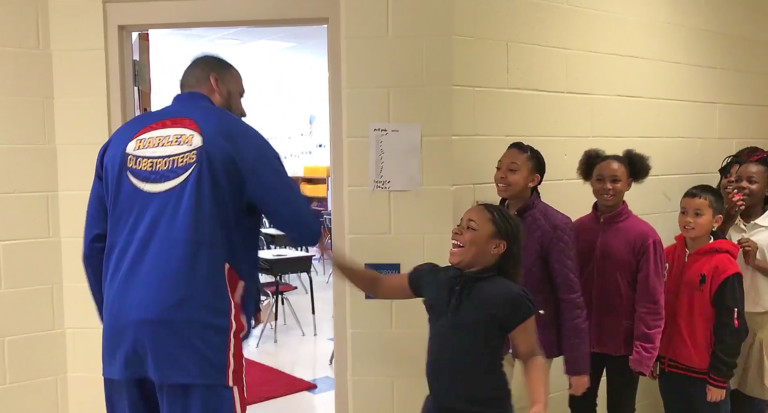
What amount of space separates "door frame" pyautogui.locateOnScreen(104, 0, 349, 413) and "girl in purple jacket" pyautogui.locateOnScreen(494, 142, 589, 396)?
65 centimetres

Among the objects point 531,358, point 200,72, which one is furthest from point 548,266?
point 200,72

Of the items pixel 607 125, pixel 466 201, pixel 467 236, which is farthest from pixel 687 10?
pixel 467 236

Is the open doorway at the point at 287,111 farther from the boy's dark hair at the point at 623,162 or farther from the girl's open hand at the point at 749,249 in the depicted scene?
the girl's open hand at the point at 749,249

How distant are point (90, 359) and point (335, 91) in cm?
152

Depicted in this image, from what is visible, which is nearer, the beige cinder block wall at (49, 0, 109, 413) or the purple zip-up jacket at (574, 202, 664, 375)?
the purple zip-up jacket at (574, 202, 664, 375)

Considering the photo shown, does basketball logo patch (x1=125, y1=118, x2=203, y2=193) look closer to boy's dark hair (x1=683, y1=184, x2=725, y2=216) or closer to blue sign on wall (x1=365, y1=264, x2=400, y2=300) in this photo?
blue sign on wall (x1=365, y1=264, x2=400, y2=300)

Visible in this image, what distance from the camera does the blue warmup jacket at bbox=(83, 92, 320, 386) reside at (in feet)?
5.06

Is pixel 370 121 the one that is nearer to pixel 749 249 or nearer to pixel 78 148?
pixel 78 148

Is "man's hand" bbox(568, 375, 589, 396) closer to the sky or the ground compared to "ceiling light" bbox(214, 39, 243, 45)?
closer to the ground

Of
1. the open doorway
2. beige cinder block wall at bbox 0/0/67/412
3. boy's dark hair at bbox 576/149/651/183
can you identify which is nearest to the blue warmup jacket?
the open doorway

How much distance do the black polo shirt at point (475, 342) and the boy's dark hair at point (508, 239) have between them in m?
0.05

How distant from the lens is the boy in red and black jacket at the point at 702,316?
2.29 metres

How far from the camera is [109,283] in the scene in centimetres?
163

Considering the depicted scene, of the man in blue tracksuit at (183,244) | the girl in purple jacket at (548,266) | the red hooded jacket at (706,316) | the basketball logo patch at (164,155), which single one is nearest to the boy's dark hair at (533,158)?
the girl in purple jacket at (548,266)
